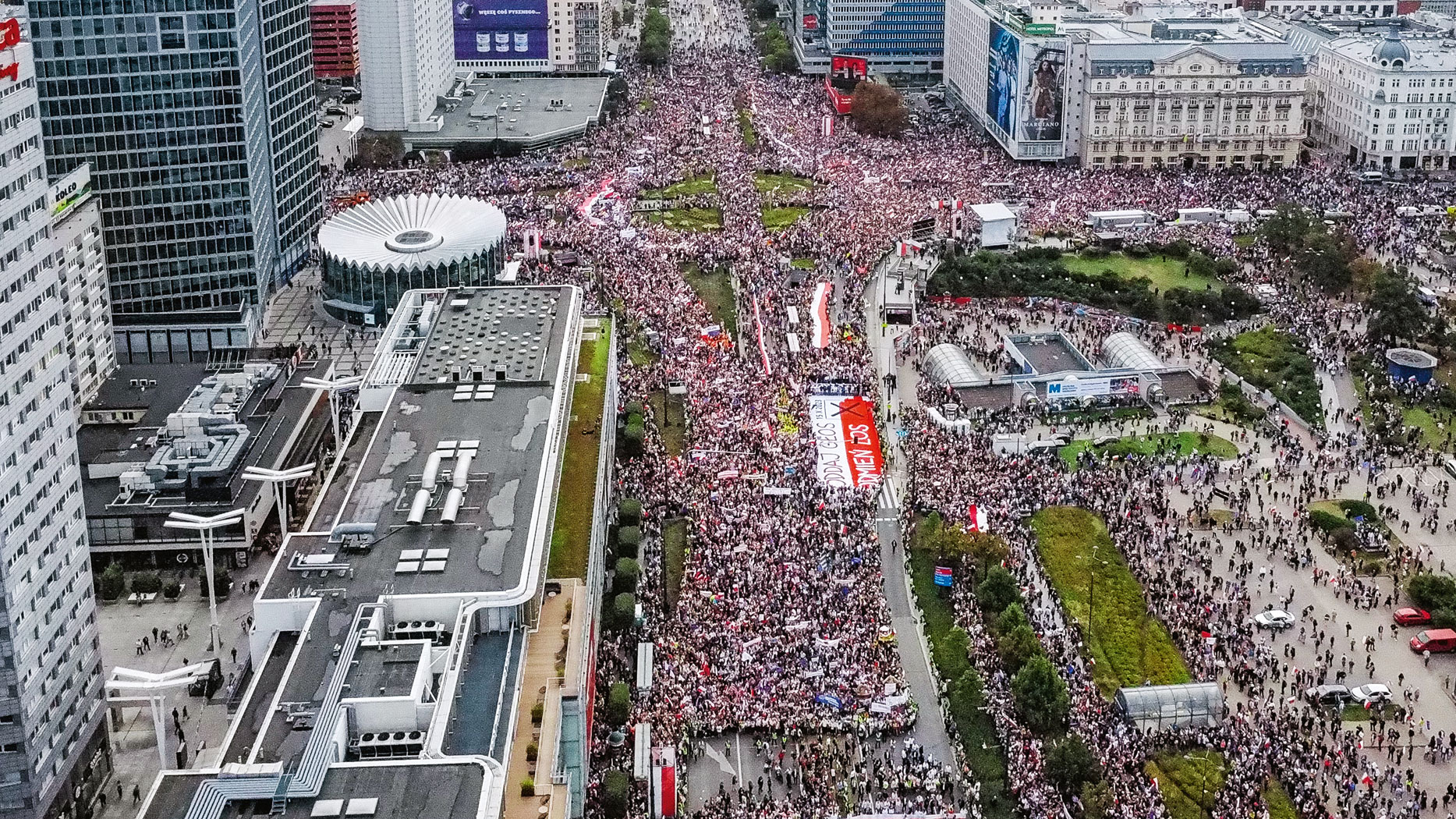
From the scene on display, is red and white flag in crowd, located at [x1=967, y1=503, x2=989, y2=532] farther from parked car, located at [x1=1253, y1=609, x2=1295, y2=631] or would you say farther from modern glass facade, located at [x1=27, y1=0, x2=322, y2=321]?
modern glass facade, located at [x1=27, y1=0, x2=322, y2=321]

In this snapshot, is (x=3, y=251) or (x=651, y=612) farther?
(x=651, y=612)

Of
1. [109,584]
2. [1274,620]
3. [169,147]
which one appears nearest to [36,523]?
[109,584]

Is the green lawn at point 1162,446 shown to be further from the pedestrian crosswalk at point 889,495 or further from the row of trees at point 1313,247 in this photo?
the row of trees at point 1313,247

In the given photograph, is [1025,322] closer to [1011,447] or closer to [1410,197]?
[1011,447]

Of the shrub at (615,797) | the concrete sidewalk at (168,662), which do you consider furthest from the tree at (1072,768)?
the concrete sidewalk at (168,662)

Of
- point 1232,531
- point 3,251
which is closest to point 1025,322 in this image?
point 1232,531

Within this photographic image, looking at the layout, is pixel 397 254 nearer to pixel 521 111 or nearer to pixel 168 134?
pixel 168 134
